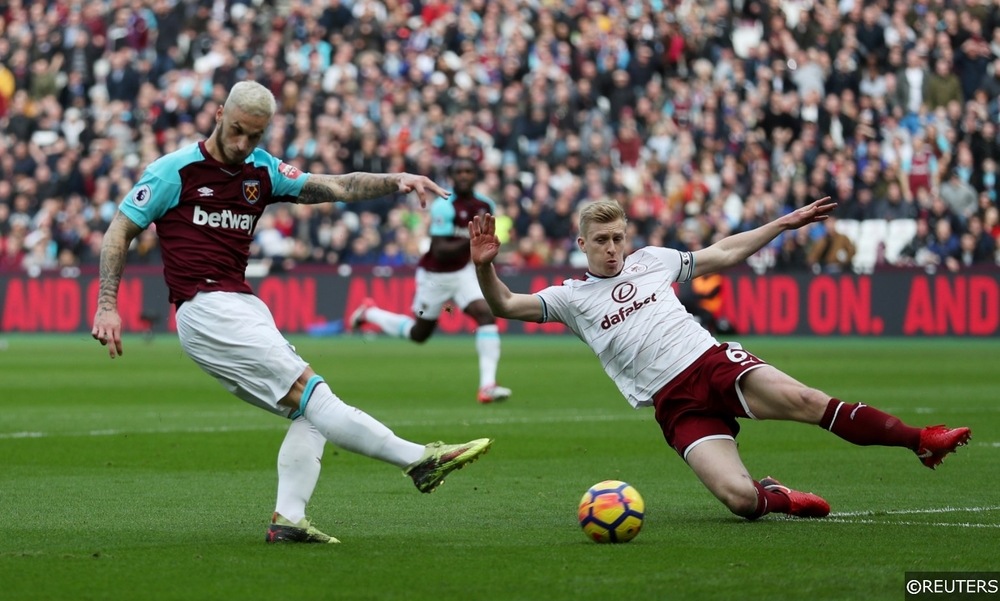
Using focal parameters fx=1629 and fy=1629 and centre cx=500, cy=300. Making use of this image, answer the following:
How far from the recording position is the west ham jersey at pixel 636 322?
28.9ft

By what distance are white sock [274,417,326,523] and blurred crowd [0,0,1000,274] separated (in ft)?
70.7

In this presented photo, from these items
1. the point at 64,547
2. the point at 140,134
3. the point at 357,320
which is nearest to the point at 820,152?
the point at 357,320

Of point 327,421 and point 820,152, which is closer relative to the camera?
point 327,421

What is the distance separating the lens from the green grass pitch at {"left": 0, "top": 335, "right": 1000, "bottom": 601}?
6578 mm

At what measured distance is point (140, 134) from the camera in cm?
3594

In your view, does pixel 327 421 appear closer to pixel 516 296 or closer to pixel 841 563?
pixel 516 296

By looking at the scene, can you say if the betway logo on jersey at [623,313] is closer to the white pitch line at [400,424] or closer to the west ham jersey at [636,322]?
the west ham jersey at [636,322]

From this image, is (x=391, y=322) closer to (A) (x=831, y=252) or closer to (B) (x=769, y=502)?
(B) (x=769, y=502)

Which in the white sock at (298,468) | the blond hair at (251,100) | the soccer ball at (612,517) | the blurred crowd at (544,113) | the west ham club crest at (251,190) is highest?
the blurred crowd at (544,113)

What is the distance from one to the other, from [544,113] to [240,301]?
25043mm

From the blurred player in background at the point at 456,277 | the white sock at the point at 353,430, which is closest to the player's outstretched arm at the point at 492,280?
the white sock at the point at 353,430

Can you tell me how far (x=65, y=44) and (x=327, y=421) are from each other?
108 feet

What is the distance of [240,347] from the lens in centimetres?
770

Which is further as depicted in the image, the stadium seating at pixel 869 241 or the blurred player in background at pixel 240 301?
the stadium seating at pixel 869 241
